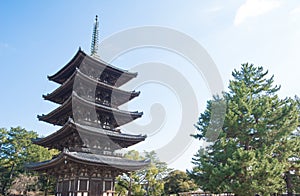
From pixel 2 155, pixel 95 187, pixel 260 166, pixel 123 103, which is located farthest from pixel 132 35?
pixel 2 155

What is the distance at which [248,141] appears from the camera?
60.3 feet

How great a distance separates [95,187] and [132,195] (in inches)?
610

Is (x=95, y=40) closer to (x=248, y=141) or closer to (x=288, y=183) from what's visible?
(x=248, y=141)

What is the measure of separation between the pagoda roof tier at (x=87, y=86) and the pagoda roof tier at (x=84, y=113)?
1.53 meters

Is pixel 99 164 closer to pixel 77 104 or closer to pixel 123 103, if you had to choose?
pixel 77 104

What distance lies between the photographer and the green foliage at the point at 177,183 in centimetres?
3784

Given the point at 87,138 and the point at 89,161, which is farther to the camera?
the point at 87,138

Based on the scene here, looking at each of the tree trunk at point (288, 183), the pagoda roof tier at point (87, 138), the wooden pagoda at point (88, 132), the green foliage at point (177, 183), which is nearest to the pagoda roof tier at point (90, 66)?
the wooden pagoda at point (88, 132)

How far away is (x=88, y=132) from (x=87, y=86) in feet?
15.6

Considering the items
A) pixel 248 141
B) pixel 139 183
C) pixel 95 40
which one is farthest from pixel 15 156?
pixel 248 141

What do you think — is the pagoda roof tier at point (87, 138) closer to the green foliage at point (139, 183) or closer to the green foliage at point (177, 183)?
the green foliage at point (139, 183)

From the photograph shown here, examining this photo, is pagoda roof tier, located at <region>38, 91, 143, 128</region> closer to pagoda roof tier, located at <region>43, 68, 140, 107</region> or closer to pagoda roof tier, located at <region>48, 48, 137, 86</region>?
pagoda roof tier, located at <region>43, 68, 140, 107</region>

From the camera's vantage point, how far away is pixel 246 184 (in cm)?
1562

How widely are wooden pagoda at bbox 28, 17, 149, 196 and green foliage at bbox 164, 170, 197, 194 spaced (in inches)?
867
